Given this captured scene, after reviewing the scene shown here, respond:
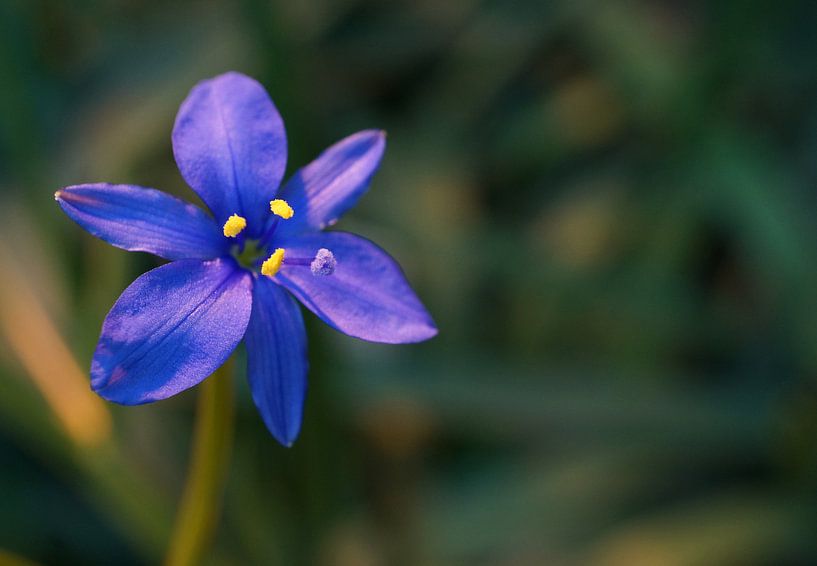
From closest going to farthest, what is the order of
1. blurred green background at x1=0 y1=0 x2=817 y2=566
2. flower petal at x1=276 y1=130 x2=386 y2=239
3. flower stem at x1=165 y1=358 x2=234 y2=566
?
flower stem at x1=165 y1=358 x2=234 y2=566 < flower petal at x1=276 y1=130 x2=386 y2=239 < blurred green background at x1=0 y1=0 x2=817 y2=566

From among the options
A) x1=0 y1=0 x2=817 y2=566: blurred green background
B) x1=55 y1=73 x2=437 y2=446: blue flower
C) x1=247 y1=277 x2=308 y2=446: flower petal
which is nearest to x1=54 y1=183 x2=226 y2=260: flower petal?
x1=55 y1=73 x2=437 y2=446: blue flower

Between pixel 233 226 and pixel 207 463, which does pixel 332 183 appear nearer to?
pixel 233 226

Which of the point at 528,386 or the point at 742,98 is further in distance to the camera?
the point at 742,98

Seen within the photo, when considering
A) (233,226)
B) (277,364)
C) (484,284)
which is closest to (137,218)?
(233,226)

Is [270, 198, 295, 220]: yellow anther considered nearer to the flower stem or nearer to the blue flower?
the blue flower

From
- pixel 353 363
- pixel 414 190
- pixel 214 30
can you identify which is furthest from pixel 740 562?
pixel 214 30

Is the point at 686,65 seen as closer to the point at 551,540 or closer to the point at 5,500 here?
the point at 551,540
